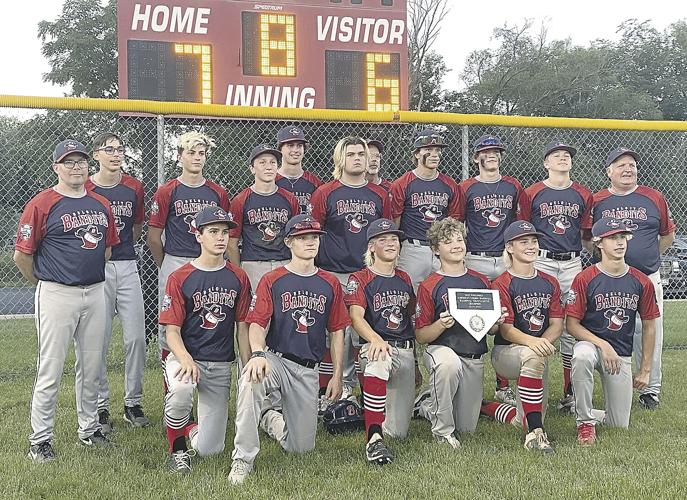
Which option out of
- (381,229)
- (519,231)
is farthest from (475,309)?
(381,229)

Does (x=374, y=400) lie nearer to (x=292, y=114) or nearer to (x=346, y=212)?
(x=346, y=212)

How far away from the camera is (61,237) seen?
13.4 ft

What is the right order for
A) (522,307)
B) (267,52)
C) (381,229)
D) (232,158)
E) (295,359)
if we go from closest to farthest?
(295,359)
(381,229)
(522,307)
(267,52)
(232,158)

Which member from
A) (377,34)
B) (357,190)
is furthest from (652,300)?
(377,34)

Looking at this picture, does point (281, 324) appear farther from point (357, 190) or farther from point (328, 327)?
point (357, 190)

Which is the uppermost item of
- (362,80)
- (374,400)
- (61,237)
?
(362,80)

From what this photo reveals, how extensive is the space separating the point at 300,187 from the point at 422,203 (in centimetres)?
94

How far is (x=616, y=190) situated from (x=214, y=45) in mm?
4680

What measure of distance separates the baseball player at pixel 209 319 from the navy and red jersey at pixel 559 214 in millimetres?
2320

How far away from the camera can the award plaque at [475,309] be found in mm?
4188

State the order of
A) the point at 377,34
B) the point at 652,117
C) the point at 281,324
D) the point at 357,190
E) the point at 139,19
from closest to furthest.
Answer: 1. the point at 281,324
2. the point at 357,190
3. the point at 139,19
4. the point at 377,34
5. the point at 652,117

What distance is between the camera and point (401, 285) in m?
4.48

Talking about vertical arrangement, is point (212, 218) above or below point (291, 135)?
below

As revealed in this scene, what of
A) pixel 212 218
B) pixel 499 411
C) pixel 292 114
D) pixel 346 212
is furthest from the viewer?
pixel 292 114
